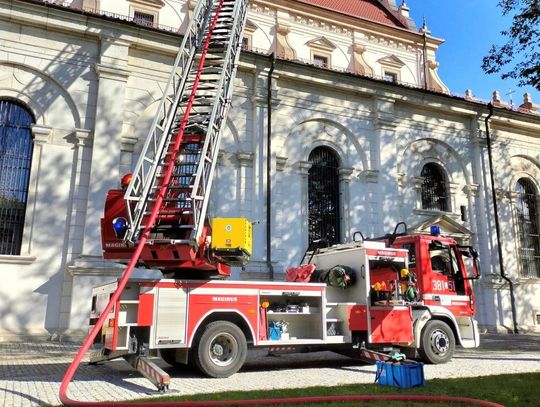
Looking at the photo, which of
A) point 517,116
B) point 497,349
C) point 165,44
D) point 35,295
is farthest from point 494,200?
point 35,295

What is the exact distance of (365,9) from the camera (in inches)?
1112

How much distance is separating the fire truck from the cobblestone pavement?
376 mm

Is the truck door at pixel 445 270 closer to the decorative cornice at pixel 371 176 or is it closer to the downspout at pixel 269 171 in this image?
the downspout at pixel 269 171

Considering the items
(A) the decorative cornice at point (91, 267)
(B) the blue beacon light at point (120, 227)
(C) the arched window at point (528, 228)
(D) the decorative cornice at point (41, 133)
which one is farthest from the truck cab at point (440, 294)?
(C) the arched window at point (528, 228)

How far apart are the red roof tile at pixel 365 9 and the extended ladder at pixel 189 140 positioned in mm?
15114

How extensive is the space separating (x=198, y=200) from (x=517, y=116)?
68.7ft

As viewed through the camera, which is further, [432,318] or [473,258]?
[473,258]

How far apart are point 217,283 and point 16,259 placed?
27.9 feet

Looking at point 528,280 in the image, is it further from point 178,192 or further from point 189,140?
point 178,192

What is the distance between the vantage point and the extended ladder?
859 centimetres

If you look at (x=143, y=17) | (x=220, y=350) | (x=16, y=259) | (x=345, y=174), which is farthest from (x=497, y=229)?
(x=16, y=259)

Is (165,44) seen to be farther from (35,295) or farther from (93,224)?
(35,295)

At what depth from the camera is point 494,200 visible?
2267cm

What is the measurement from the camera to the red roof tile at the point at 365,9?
26.5 meters
